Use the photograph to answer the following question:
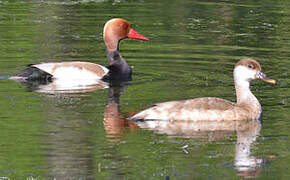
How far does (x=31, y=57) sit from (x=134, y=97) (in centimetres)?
428

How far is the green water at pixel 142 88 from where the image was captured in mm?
9172

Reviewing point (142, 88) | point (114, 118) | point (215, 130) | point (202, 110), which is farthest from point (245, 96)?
point (142, 88)

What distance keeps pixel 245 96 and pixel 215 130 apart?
3.90ft

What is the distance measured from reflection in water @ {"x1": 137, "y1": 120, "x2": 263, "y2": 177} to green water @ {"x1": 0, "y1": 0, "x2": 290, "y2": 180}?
64 mm

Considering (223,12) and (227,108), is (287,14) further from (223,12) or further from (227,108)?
(227,108)

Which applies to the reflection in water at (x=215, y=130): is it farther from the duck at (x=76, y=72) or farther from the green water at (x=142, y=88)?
the duck at (x=76, y=72)

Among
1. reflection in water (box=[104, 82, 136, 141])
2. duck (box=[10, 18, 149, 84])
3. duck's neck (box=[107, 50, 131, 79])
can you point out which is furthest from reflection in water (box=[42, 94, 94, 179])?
duck's neck (box=[107, 50, 131, 79])

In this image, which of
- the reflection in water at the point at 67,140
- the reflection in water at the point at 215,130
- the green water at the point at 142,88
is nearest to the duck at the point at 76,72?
the green water at the point at 142,88

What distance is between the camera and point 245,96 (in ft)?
39.0

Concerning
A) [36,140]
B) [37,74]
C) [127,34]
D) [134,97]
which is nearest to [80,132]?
[36,140]

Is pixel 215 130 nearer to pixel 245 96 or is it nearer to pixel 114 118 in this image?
pixel 245 96

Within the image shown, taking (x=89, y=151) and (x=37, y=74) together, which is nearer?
(x=89, y=151)

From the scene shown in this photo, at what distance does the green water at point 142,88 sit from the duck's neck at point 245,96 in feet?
0.85

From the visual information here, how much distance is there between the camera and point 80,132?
1054 centimetres
